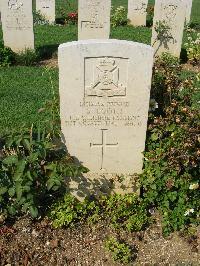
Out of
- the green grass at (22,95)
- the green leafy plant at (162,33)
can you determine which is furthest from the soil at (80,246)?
the green leafy plant at (162,33)

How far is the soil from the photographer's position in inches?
158

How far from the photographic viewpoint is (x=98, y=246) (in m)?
4.22

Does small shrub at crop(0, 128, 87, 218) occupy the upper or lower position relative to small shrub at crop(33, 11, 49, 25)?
lower

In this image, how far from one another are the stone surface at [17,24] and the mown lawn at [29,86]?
727mm

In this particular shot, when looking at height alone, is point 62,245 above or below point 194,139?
below

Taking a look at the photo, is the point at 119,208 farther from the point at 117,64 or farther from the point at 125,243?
the point at 117,64

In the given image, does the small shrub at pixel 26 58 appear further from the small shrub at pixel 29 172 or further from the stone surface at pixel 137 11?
the stone surface at pixel 137 11

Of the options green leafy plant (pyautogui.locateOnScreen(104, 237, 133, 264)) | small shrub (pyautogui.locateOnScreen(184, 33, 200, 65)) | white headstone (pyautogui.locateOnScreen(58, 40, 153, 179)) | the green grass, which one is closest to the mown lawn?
the green grass

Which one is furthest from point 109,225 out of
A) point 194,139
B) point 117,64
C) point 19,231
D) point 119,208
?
point 117,64

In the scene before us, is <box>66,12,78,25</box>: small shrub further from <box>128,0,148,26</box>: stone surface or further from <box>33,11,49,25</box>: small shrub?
<box>128,0,148,26</box>: stone surface

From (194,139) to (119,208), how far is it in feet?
3.67

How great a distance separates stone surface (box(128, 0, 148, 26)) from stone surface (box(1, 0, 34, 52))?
229 inches

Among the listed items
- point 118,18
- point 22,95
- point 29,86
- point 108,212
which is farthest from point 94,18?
point 108,212

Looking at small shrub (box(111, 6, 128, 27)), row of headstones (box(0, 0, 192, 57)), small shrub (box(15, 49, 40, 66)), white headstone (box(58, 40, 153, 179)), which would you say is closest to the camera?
white headstone (box(58, 40, 153, 179))
